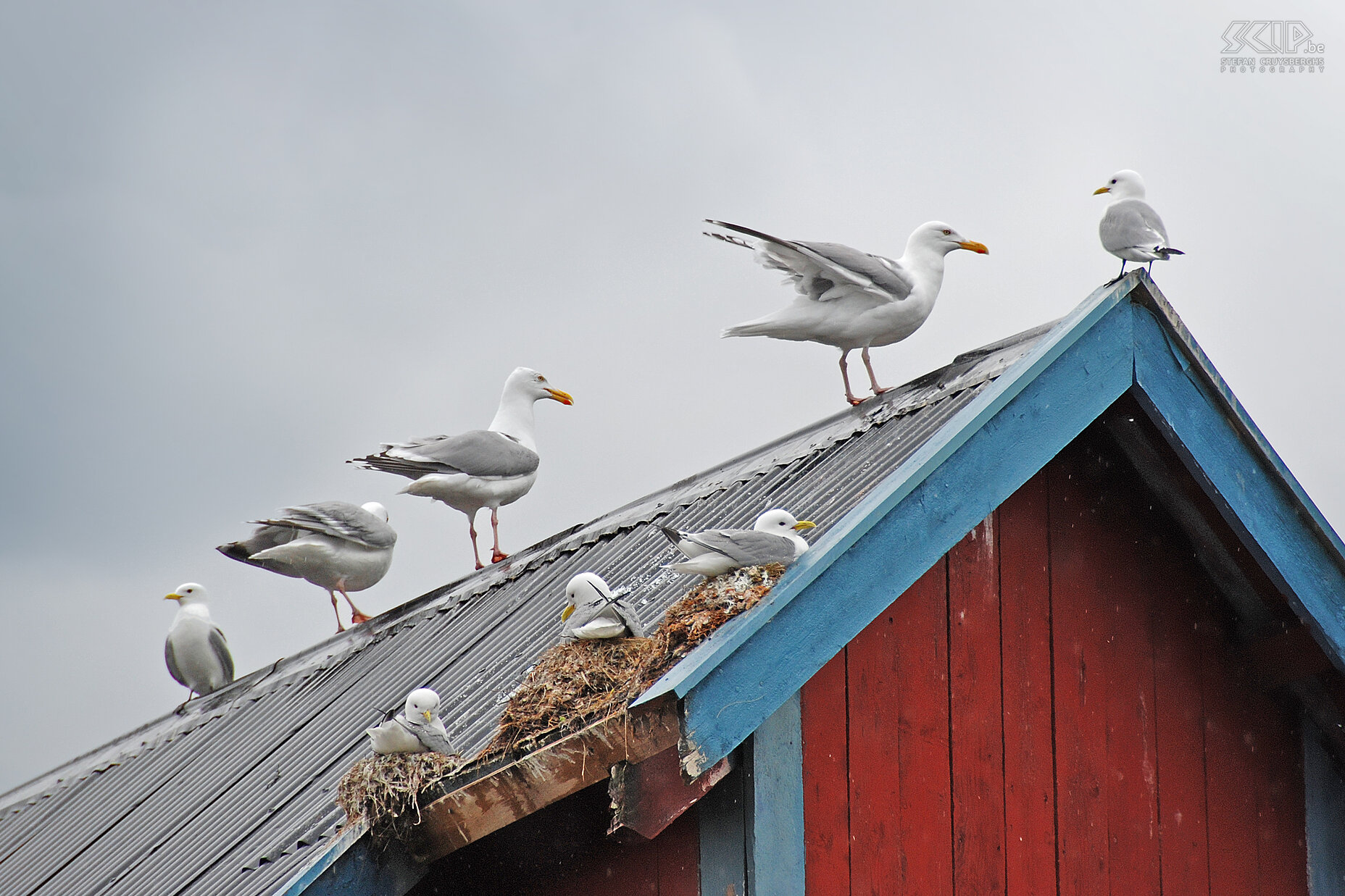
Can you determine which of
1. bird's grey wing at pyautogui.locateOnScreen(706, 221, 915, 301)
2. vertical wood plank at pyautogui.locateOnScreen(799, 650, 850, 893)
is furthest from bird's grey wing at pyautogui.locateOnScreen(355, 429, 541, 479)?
vertical wood plank at pyautogui.locateOnScreen(799, 650, 850, 893)

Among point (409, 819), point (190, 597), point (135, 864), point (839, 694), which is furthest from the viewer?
point (190, 597)

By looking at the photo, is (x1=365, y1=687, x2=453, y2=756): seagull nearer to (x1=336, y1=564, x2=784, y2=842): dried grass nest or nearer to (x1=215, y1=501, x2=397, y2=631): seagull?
(x1=336, y1=564, x2=784, y2=842): dried grass nest

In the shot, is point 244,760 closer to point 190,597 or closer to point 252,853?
point 252,853

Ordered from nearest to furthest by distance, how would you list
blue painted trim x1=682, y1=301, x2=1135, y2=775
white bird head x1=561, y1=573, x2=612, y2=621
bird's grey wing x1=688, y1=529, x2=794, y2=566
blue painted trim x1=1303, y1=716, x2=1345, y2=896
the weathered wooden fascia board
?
the weathered wooden fascia board → blue painted trim x1=682, y1=301, x2=1135, y2=775 → bird's grey wing x1=688, y1=529, x2=794, y2=566 → white bird head x1=561, y1=573, x2=612, y2=621 → blue painted trim x1=1303, y1=716, x2=1345, y2=896

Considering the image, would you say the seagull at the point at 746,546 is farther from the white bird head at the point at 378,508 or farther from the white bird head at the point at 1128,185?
the white bird head at the point at 378,508

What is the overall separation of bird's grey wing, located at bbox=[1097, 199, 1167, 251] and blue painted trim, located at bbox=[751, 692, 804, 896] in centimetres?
352

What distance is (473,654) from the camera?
18.9 ft

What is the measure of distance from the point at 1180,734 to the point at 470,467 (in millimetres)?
6719

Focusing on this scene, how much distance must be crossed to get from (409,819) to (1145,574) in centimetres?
259

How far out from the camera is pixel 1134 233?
6469 millimetres

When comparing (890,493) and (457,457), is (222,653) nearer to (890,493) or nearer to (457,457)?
(457,457)

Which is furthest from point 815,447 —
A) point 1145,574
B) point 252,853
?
point 252,853

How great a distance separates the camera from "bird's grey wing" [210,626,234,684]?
40.9 ft

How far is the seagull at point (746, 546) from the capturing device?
3805mm
